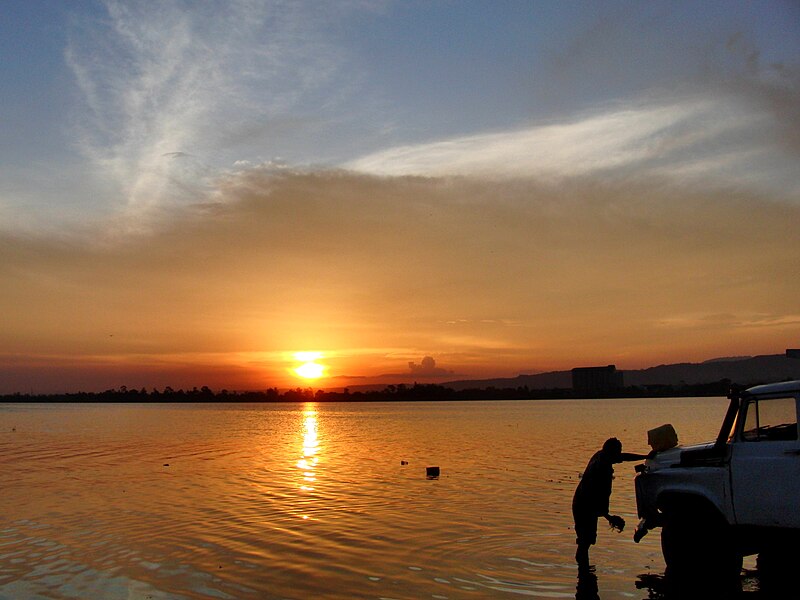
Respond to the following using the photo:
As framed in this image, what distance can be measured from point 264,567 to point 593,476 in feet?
21.0

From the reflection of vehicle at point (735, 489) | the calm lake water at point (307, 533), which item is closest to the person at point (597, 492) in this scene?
the reflection of vehicle at point (735, 489)

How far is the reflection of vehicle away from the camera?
33.4 feet

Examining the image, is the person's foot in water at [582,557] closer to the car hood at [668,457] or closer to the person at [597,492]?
the person at [597,492]

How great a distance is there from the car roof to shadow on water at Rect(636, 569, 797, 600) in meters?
3.03

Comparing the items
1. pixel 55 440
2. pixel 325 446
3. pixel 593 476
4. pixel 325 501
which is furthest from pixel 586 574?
pixel 55 440

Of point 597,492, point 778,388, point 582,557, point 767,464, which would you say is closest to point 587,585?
point 582,557

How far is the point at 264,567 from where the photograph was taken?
45.3 ft

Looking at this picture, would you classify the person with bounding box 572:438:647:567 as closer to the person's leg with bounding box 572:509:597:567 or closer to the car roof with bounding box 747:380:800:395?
the person's leg with bounding box 572:509:597:567

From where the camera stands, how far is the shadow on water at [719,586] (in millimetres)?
10867

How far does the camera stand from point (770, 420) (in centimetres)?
1055

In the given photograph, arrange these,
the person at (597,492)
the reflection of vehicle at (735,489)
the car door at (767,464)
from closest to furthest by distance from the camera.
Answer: the car door at (767,464) → the reflection of vehicle at (735,489) → the person at (597,492)

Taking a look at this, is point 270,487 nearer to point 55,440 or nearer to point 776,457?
point 776,457

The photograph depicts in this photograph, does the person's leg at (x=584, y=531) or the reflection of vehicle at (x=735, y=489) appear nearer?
the reflection of vehicle at (x=735, y=489)

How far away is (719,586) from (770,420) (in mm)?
2913
